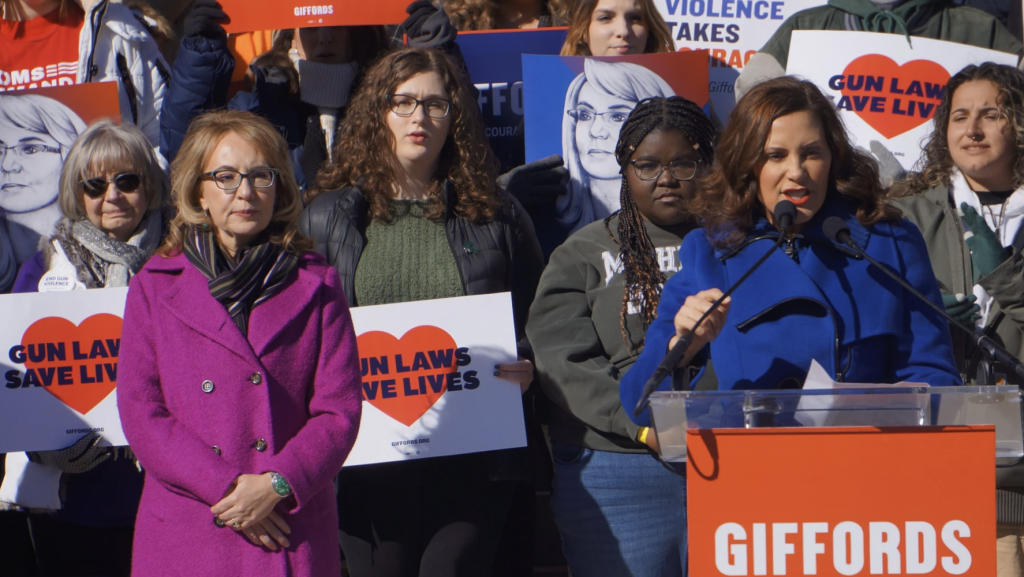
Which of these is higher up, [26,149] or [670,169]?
[26,149]

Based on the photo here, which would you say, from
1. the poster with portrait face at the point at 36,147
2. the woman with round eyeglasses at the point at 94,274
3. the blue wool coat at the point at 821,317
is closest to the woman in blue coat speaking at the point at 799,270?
the blue wool coat at the point at 821,317

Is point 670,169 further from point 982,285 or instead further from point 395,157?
point 982,285

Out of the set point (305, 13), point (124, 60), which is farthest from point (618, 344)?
point (124, 60)

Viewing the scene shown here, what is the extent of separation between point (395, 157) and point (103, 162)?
3.76 feet

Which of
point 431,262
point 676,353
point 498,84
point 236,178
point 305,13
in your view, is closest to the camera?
point 676,353

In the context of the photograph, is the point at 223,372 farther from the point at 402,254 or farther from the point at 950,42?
the point at 950,42

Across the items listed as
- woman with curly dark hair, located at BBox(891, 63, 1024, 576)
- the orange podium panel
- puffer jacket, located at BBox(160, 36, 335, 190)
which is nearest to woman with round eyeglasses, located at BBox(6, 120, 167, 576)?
puffer jacket, located at BBox(160, 36, 335, 190)

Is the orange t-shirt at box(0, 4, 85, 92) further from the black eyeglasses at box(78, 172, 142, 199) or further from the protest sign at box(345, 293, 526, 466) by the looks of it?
the protest sign at box(345, 293, 526, 466)

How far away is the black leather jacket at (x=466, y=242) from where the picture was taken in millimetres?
3877

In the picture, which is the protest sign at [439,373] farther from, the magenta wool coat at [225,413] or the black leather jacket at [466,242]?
the magenta wool coat at [225,413]

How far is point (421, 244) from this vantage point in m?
3.91

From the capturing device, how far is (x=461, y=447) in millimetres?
3701

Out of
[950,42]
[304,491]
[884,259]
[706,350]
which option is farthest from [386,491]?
[950,42]

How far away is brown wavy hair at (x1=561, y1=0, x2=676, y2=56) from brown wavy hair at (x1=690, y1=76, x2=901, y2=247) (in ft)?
6.96
